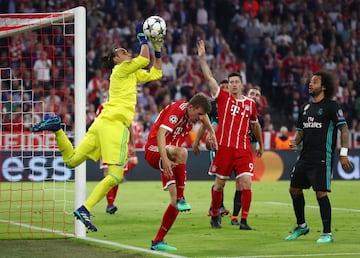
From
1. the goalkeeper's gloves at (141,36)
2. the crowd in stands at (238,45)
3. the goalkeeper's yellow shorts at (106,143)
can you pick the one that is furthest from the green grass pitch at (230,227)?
the crowd in stands at (238,45)

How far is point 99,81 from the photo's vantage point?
28.3 metres

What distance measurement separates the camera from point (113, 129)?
11.4 m

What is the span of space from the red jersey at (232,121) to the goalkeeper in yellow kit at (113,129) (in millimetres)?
2253

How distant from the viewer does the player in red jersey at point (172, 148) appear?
429 inches

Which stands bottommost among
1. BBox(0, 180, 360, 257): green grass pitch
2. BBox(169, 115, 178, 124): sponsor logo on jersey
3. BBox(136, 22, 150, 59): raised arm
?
BBox(0, 180, 360, 257): green grass pitch

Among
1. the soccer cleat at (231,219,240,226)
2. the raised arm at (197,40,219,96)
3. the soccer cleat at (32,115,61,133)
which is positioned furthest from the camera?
the soccer cleat at (231,219,240,226)

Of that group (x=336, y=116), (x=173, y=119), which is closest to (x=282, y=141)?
(x=336, y=116)

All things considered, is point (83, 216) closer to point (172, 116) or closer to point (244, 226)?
point (172, 116)

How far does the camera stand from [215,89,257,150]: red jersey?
14.0 meters

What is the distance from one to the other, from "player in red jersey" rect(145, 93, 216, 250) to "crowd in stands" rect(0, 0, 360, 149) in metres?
16.2

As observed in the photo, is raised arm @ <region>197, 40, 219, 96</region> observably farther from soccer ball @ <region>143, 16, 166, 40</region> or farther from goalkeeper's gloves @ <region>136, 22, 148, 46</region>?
goalkeeper's gloves @ <region>136, 22, 148, 46</region>

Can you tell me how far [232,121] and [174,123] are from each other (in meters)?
2.94

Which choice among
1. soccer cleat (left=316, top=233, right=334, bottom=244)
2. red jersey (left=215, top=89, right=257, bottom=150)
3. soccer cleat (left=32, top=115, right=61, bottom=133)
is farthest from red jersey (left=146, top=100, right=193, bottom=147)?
red jersey (left=215, top=89, right=257, bottom=150)

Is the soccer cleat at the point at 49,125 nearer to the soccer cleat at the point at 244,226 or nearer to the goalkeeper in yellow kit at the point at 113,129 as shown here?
the goalkeeper in yellow kit at the point at 113,129
